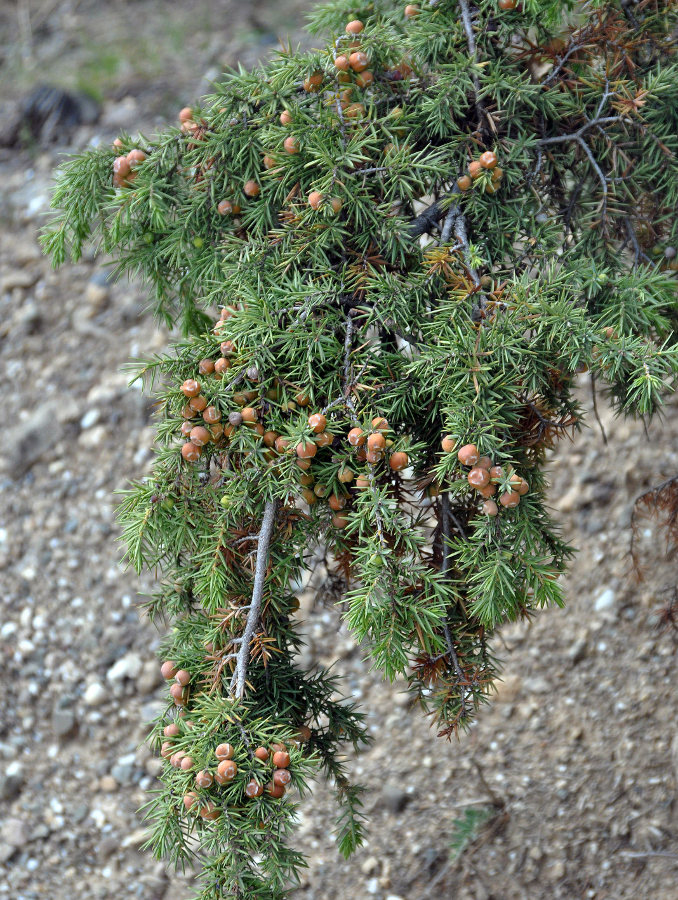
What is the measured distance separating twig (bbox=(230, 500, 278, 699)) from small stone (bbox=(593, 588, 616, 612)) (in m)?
1.57

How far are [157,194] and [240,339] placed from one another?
34 centimetres

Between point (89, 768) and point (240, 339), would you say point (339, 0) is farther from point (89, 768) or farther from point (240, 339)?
point (89, 768)

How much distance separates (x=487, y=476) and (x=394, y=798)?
1.51 m

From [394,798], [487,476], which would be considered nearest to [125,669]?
[394,798]

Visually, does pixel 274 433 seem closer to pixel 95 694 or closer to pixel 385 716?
pixel 385 716

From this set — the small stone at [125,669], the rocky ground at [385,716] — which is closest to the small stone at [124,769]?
the rocky ground at [385,716]

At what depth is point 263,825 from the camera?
101 centimetres

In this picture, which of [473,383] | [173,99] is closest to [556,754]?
[473,383]

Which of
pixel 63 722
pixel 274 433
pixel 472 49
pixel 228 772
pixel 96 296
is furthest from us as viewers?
pixel 96 296

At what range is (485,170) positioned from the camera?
3.94ft

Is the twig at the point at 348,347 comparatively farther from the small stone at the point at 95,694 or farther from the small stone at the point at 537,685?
the small stone at the point at 95,694

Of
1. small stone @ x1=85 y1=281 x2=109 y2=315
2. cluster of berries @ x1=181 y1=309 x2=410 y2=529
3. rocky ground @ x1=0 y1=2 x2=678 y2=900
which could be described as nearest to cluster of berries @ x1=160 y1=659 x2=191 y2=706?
cluster of berries @ x1=181 y1=309 x2=410 y2=529

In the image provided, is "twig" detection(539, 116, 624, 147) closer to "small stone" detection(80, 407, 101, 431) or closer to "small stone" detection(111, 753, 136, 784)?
"small stone" detection(111, 753, 136, 784)

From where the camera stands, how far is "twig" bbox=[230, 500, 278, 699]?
1086 mm
